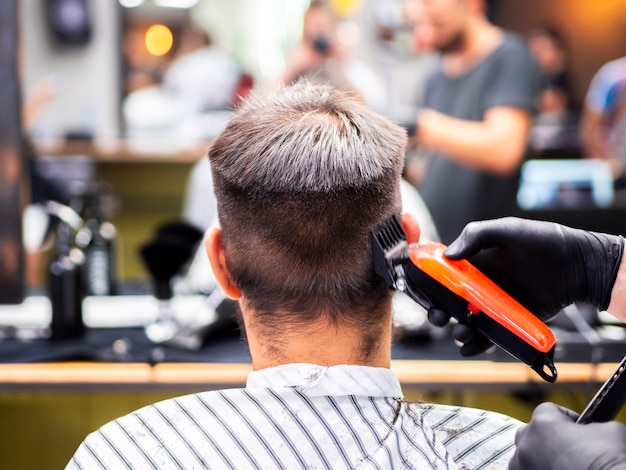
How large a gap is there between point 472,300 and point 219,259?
1.05 ft

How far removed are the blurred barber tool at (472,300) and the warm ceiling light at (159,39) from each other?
15.9ft

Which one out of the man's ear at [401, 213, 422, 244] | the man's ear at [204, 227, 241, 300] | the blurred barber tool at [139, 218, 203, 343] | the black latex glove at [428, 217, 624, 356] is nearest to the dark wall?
the blurred barber tool at [139, 218, 203, 343]

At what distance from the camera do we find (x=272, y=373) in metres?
0.78

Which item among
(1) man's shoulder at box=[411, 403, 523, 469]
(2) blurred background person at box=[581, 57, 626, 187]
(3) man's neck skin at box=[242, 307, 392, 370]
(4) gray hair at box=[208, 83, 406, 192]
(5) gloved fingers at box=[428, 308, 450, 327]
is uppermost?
(4) gray hair at box=[208, 83, 406, 192]

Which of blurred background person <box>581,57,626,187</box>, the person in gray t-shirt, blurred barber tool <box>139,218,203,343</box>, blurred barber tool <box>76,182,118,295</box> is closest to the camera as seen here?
blurred barber tool <box>139,218,203,343</box>

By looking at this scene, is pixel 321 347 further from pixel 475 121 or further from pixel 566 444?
pixel 475 121

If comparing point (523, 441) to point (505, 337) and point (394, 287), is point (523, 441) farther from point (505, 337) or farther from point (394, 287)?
point (394, 287)

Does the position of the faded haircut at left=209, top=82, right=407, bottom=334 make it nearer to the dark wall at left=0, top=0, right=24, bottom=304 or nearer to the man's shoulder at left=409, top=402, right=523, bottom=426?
the man's shoulder at left=409, top=402, right=523, bottom=426

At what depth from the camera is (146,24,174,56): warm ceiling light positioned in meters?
5.22

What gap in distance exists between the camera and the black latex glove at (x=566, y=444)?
19.6 inches

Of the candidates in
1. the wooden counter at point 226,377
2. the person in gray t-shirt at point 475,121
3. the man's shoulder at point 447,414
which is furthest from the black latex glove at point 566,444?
the person in gray t-shirt at point 475,121

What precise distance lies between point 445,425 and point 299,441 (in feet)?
0.62

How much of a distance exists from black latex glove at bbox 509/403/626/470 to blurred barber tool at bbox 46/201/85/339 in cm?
127

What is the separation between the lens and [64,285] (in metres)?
1.63
